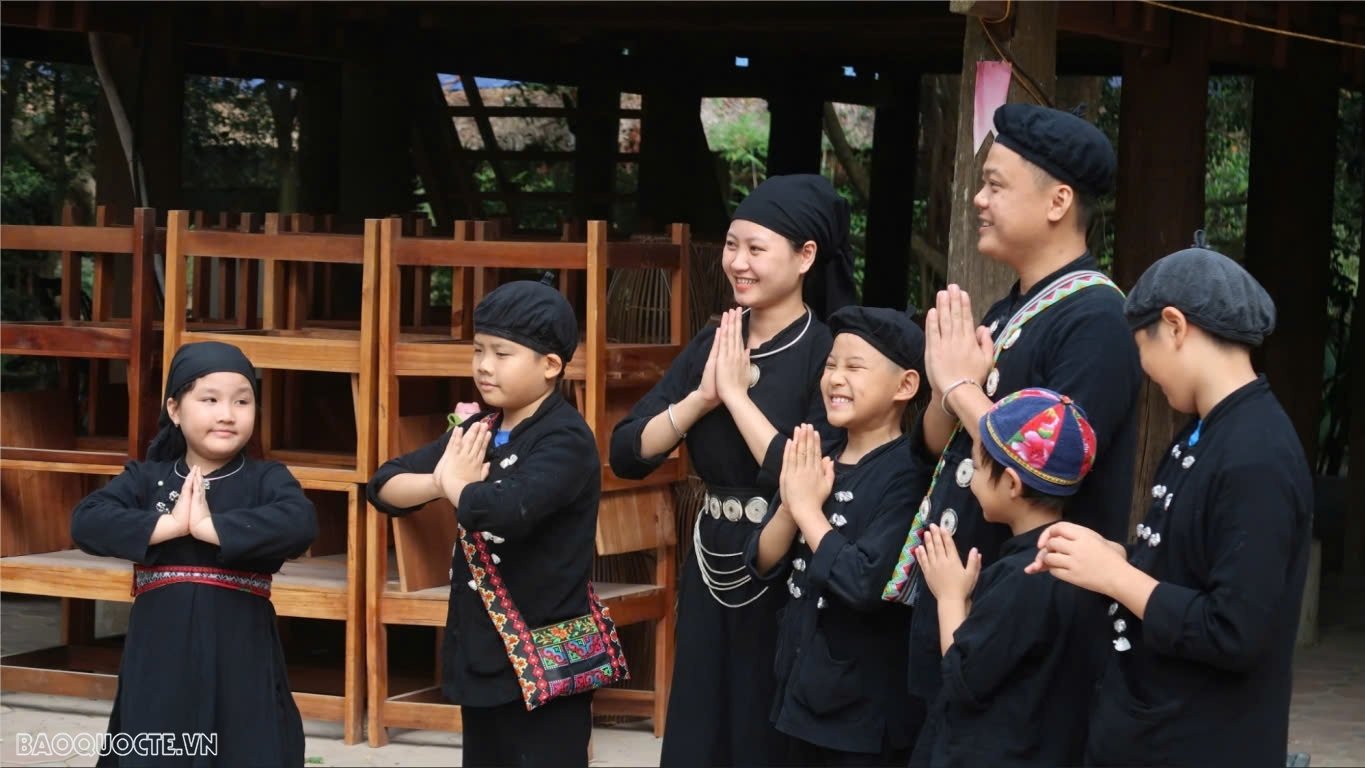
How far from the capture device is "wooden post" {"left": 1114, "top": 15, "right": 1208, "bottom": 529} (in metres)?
6.78

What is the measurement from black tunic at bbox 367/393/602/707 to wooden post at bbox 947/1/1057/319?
5.82ft

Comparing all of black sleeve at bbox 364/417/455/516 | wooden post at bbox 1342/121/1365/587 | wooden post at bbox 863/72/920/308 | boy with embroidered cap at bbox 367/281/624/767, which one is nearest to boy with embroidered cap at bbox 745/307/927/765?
boy with embroidered cap at bbox 367/281/624/767

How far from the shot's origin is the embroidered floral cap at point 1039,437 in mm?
2961

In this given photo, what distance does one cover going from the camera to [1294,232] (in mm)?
9000

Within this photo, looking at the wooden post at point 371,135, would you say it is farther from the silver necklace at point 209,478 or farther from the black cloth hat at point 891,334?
the black cloth hat at point 891,334

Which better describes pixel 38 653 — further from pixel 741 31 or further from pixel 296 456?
pixel 741 31

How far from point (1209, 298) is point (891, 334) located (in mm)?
895

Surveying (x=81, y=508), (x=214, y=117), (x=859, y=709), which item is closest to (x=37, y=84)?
(x=214, y=117)

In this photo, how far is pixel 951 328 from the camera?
10.4 ft

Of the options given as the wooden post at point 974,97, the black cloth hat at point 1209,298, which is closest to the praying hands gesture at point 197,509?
the black cloth hat at point 1209,298

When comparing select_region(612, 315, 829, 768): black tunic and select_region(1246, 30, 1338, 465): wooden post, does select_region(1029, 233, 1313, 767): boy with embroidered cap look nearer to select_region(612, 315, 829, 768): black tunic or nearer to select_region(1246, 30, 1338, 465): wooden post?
select_region(612, 315, 829, 768): black tunic

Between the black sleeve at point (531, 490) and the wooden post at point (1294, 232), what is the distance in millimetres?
5911

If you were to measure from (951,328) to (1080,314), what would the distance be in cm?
23

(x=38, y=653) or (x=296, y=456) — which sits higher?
(x=296, y=456)
